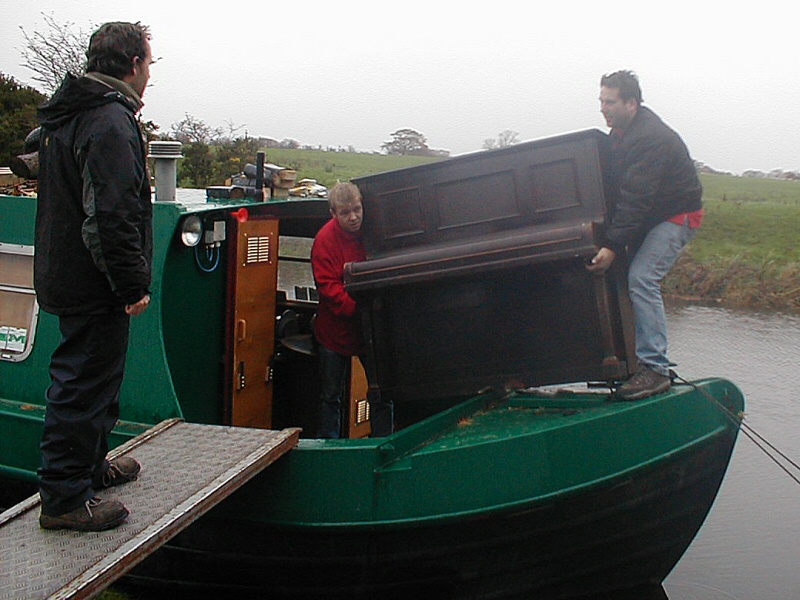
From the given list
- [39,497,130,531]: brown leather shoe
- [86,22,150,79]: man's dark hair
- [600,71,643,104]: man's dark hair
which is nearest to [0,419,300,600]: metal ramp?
[39,497,130,531]: brown leather shoe

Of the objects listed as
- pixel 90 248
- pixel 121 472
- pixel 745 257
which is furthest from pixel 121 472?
pixel 745 257

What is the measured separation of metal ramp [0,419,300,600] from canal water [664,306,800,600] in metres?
2.81

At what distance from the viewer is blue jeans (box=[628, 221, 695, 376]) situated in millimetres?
4180

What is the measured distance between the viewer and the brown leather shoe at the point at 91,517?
336 cm

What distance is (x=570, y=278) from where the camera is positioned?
13.1 ft

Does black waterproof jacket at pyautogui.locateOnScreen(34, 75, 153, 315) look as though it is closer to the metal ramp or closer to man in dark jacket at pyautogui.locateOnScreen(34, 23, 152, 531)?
man in dark jacket at pyautogui.locateOnScreen(34, 23, 152, 531)

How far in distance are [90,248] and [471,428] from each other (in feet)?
6.04

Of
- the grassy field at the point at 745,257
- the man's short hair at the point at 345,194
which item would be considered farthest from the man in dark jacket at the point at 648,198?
the grassy field at the point at 745,257

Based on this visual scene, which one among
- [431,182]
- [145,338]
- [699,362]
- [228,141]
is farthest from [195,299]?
[228,141]

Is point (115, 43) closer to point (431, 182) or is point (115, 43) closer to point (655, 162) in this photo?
point (431, 182)

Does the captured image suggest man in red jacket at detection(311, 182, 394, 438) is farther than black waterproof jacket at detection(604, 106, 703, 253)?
Yes

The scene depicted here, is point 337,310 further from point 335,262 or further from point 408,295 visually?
point 408,295

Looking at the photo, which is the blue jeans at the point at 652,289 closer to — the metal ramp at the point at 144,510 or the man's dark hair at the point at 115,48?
the metal ramp at the point at 144,510

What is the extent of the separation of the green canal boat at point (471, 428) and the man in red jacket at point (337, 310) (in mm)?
108
